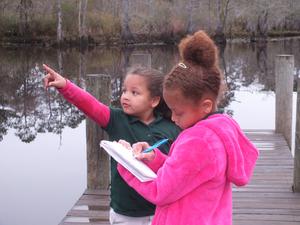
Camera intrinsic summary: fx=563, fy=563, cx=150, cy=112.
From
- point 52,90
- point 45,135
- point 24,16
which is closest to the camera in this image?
point 45,135

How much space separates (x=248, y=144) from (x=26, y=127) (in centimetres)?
975

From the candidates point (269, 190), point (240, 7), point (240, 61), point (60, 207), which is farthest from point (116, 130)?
point (240, 7)

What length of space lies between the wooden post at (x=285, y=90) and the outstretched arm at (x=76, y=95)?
496cm

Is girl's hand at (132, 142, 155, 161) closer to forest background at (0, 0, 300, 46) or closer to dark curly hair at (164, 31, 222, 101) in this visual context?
dark curly hair at (164, 31, 222, 101)

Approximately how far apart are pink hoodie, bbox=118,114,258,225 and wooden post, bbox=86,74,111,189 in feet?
9.00

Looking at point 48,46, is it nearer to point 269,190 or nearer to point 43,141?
point 43,141

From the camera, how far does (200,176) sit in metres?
1.88

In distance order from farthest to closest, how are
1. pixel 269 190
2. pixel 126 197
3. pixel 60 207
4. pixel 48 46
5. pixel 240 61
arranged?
1. pixel 48 46
2. pixel 240 61
3. pixel 60 207
4. pixel 269 190
5. pixel 126 197

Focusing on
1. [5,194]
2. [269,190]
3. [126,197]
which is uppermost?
[126,197]

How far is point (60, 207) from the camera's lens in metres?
6.62

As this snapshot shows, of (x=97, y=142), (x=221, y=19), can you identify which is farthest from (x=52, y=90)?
(x=221, y=19)

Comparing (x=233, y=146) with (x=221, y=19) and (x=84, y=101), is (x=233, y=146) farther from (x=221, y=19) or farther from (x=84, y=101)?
(x=221, y=19)

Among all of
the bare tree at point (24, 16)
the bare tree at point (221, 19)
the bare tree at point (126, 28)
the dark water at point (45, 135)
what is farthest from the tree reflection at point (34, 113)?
the bare tree at point (221, 19)

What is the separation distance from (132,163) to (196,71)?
0.40 metres
